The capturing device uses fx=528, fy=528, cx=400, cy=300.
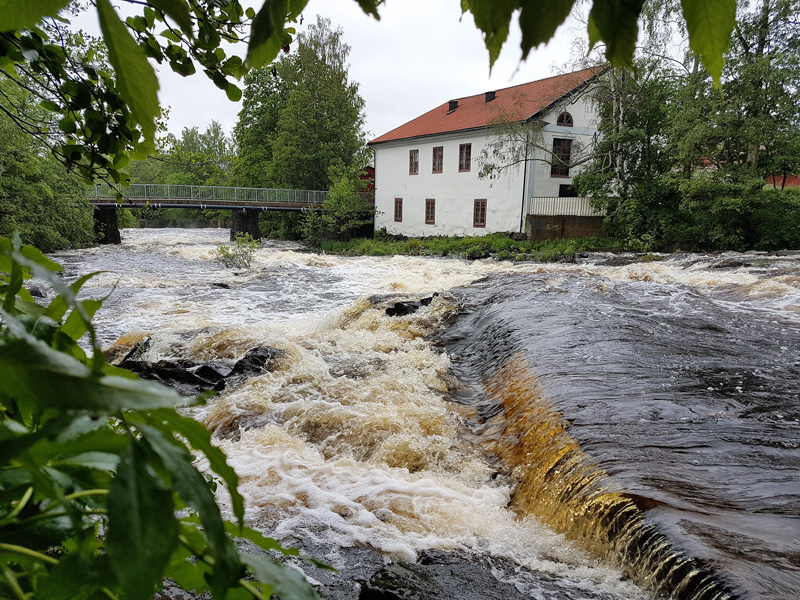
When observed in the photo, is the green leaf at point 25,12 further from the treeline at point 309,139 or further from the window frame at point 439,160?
the window frame at point 439,160

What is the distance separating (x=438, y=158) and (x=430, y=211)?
3.65m

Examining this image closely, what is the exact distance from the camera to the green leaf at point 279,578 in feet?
1.60

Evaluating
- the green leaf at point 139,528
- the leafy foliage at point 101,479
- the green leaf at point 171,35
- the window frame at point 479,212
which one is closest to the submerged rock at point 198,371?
the green leaf at point 171,35

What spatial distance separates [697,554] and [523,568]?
114 centimetres

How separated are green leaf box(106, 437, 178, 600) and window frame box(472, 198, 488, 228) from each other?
3357 cm

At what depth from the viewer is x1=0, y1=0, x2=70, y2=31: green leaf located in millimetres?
502

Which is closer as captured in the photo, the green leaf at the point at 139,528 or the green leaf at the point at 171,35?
the green leaf at the point at 139,528

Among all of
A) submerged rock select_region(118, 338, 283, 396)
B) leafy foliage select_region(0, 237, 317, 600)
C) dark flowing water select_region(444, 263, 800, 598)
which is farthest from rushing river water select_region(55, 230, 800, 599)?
leafy foliage select_region(0, 237, 317, 600)

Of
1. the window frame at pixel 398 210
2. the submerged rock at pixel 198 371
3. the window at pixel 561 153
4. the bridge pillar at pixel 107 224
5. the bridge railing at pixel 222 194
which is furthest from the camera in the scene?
the window frame at pixel 398 210

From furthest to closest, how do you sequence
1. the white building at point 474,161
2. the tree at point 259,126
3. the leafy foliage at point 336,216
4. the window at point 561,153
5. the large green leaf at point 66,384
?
the tree at point 259,126
the leafy foliage at point 336,216
the window at point 561,153
the white building at point 474,161
the large green leaf at point 66,384

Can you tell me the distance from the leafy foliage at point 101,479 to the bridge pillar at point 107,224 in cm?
3799

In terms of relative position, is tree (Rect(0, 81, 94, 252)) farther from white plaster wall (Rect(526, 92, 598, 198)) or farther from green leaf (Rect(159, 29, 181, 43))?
white plaster wall (Rect(526, 92, 598, 198))

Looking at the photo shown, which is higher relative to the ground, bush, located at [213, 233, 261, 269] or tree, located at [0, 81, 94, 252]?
tree, located at [0, 81, 94, 252]

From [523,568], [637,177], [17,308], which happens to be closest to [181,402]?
[17,308]
